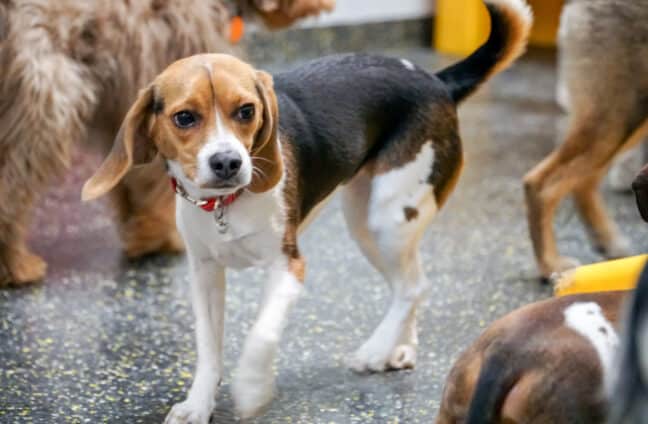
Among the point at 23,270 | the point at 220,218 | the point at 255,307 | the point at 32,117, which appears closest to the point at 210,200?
the point at 220,218

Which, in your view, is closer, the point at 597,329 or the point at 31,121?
the point at 597,329

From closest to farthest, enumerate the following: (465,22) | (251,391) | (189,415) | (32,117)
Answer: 1. (251,391)
2. (189,415)
3. (32,117)
4. (465,22)

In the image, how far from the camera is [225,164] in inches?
74.3

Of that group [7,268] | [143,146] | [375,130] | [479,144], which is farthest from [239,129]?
[479,144]

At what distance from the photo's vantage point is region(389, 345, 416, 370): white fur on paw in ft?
7.90

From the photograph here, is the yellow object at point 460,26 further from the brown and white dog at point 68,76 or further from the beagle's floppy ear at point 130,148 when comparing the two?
the beagle's floppy ear at point 130,148

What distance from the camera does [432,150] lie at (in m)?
2.33

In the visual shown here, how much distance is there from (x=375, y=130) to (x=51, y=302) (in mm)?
1019

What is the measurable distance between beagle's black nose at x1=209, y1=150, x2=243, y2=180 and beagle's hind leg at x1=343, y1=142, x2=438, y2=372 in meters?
0.49

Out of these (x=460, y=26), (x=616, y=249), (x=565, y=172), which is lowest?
(x=460, y=26)

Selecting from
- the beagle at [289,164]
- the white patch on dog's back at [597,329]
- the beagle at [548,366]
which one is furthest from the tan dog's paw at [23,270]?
the white patch on dog's back at [597,329]

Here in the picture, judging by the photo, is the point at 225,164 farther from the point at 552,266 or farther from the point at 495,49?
the point at 552,266

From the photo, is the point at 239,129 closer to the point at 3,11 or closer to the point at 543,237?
the point at 3,11

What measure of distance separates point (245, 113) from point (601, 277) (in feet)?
2.51
